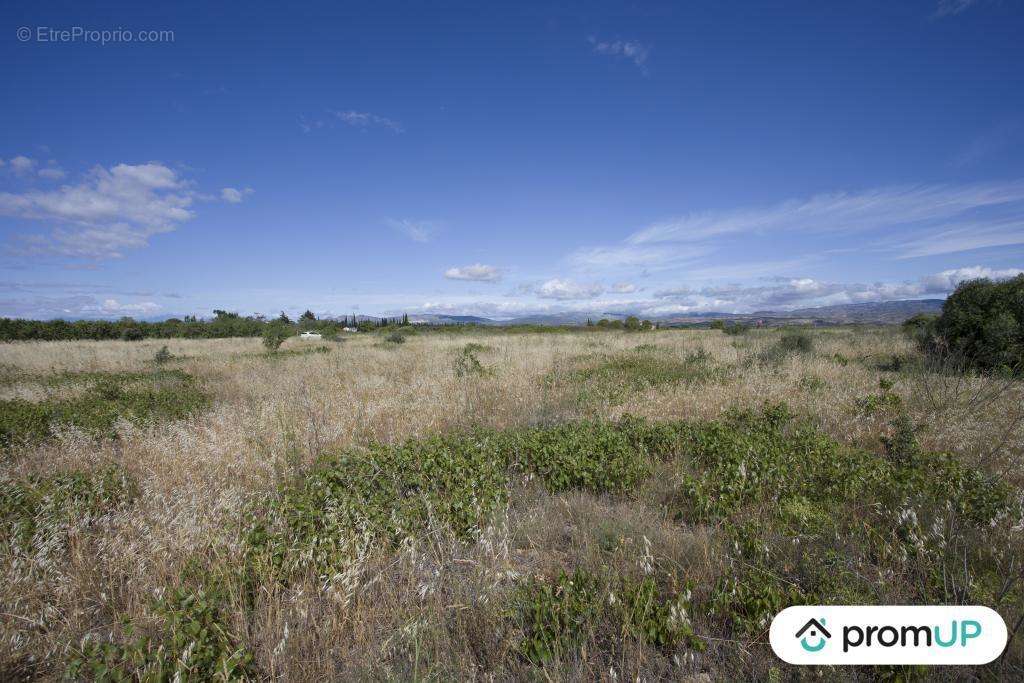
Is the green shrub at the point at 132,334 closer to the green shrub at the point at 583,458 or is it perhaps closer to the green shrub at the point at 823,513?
the green shrub at the point at 583,458

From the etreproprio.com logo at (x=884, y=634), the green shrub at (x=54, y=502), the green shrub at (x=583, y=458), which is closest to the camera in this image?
the etreproprio.com logo at (x=884, y=634)

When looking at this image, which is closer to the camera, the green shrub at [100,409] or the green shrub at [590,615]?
the green shrub at [590,615]

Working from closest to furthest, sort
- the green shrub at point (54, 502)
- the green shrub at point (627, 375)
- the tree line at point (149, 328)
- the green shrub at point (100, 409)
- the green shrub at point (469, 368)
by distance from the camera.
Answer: the green shrub at point (54, 502) → the green shrub at point (100, 409) → the green shrub at point (627, 375) → the green shrub at point (469, 368) → the tree line at point (149, 328)

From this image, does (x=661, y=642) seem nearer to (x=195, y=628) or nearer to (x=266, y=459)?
(x=195, y=628)

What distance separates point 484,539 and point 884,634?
2622 millimetres

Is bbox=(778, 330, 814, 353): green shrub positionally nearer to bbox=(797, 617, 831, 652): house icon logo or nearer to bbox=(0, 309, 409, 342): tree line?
bbox=(797, 617, 831, 652): house icon logo

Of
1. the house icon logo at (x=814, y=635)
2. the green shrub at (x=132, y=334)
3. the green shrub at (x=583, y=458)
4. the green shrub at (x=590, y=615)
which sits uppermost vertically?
the green shrub at (x=132, y=334)

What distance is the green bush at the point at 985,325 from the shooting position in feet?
31.7

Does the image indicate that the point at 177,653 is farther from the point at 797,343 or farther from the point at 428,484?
the point at 797,343

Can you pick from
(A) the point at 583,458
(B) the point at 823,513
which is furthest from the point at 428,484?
(B) the point at 823,513

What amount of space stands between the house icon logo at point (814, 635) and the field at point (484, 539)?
14cm

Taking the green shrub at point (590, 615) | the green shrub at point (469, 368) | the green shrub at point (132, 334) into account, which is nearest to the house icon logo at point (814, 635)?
the green shrub at point (590, 615)

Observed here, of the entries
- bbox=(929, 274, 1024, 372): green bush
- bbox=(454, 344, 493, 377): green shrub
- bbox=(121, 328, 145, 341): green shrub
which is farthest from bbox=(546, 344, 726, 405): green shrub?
bbox=(121, 328, 145, 341): green shrub

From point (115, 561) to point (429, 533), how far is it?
7.77 feet
